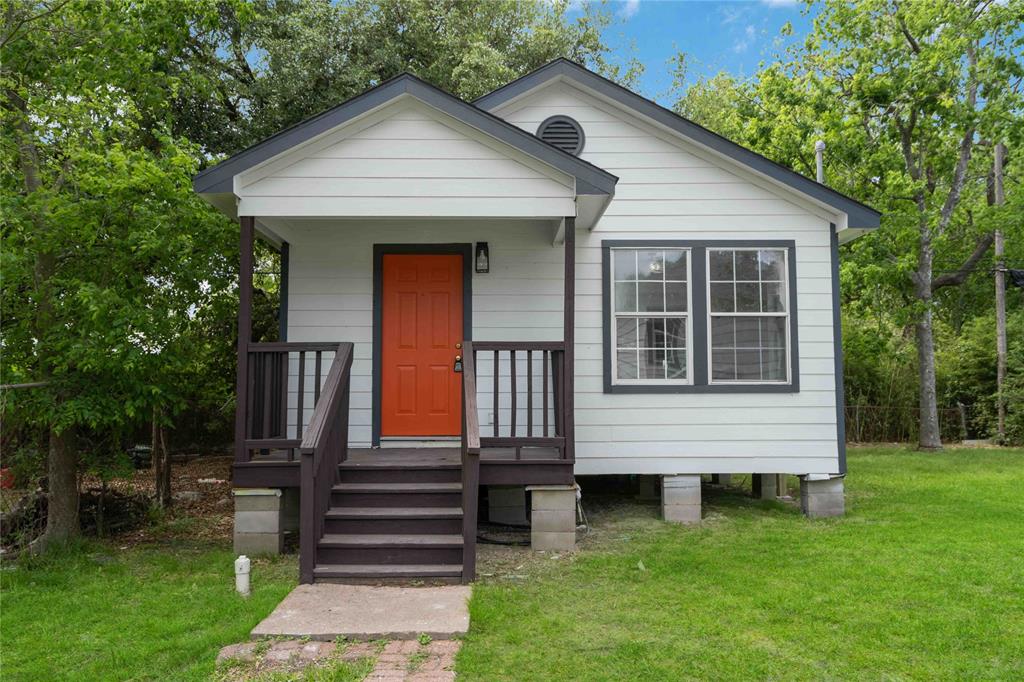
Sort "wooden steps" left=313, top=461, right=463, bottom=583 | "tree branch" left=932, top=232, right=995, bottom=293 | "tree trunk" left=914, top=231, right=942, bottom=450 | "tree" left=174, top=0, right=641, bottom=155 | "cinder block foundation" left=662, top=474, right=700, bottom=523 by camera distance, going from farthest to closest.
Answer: "tree branch" left=932, top=232, right=995, bottom=293 < "tree trunk" left=914, top=231, right=942, bottom=450 < "tree" left=174, top=0, right=641, bottom=155 < "cinder block foundation" left=662, top=474, right=700, bottom=523 < "wooden steps" left=313, top=461, right=463, bottom=583

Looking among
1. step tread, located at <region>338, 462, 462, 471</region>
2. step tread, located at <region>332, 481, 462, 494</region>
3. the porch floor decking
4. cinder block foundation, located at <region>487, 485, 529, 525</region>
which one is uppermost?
the porch floor decking

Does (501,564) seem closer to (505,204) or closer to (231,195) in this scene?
(505,204)

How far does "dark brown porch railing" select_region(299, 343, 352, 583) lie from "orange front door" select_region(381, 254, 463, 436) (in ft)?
3.43

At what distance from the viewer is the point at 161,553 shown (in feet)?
19.1

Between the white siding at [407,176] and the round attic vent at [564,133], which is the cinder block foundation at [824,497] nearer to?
the white siding at [407,176]

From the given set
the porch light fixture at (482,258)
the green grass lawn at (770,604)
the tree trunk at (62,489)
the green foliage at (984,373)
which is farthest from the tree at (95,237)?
the green foliage at (984,373)

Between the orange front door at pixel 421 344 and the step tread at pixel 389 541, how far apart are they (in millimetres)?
1892

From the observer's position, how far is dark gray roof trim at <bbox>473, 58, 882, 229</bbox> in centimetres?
695

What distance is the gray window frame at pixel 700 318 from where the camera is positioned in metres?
6.99

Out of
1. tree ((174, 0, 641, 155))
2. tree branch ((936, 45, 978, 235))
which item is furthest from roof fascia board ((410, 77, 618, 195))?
tree branch ((936, 45, 978, 235))

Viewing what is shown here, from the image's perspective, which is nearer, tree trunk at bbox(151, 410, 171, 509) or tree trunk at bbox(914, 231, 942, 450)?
tree trunk at bbox(151, 410, 171, 509)

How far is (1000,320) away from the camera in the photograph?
15.1 meters

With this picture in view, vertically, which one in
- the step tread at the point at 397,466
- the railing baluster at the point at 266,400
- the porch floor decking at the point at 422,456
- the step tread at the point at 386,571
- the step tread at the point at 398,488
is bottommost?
the step tread at the point at 386,571

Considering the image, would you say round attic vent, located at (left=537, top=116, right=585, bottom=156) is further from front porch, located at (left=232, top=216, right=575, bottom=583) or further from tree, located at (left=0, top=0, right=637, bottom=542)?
tree, located at (left=0, top=0, right=637, bottom=542)
